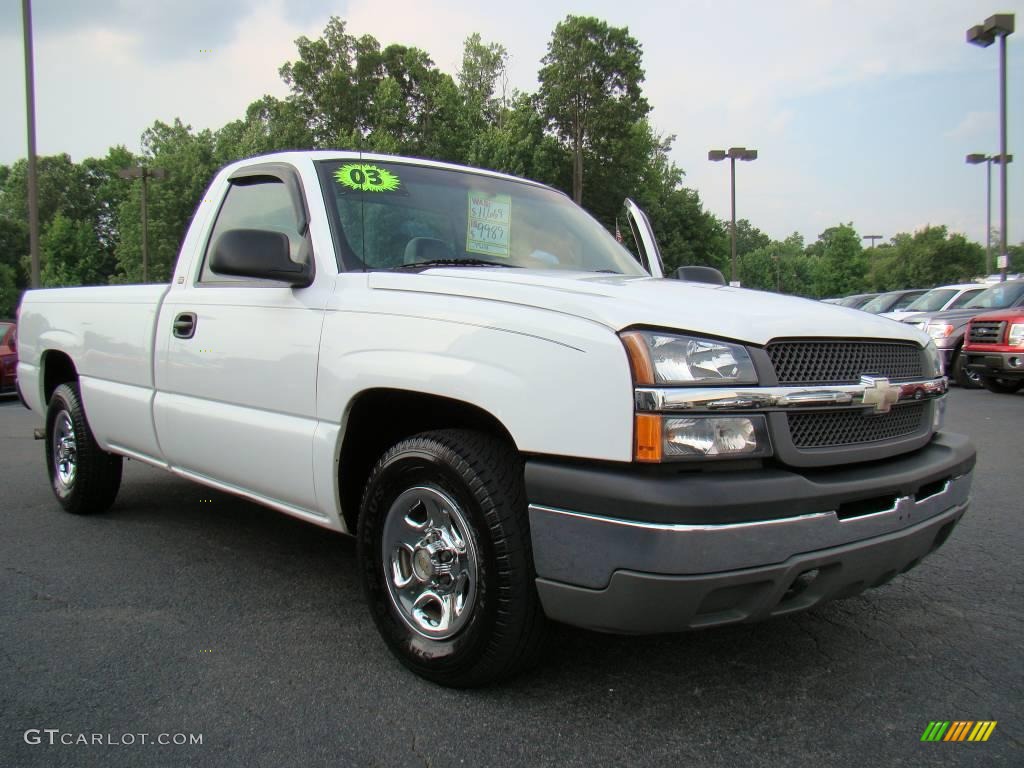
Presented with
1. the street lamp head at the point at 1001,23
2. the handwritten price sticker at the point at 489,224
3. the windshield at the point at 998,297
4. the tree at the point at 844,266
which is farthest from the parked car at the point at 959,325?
the tree at the point at 844,266

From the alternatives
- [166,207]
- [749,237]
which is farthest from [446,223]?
[749,237]

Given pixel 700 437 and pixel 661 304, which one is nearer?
pixel 700 437

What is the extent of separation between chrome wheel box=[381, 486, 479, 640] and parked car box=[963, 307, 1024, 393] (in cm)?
1112

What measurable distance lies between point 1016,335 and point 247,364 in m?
11.3

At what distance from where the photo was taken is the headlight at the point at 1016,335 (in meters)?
11.2

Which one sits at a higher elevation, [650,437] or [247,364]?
[247,364]

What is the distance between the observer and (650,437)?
2.11 metres

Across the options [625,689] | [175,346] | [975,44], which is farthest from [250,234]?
[975,44]

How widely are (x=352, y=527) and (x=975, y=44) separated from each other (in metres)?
23.2

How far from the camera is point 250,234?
3008 mm

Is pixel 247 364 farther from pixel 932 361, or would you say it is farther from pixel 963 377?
pixel 963 377

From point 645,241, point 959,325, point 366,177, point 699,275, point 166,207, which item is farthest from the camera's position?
point 166,207

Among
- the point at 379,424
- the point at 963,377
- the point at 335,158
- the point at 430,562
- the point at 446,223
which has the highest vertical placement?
the point at 335,158
